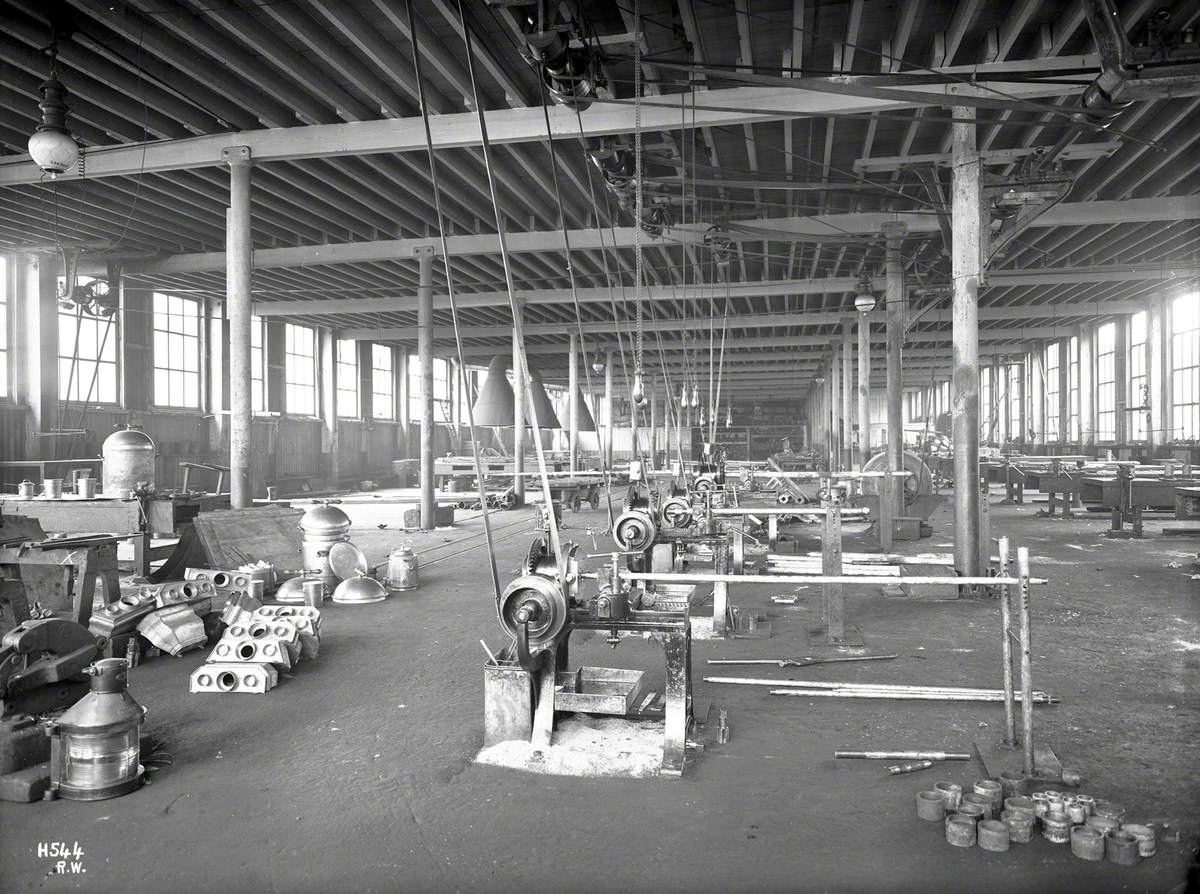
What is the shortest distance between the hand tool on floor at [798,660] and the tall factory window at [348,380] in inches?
801

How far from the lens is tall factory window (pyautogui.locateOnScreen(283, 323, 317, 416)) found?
21.1 metres

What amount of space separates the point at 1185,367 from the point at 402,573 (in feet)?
63.3

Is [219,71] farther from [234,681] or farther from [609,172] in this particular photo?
[234,681]

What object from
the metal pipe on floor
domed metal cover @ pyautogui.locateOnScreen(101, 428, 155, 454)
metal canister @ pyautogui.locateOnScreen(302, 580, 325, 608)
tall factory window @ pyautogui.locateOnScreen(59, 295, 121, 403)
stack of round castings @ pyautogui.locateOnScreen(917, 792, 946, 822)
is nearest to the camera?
stack of round castings @ pyautogui.locateOnScreen(917, 792, 946, 822)

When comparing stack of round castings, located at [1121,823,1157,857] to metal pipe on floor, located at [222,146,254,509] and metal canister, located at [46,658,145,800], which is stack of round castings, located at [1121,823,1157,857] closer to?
metal canister, located at [46,658,145,800]

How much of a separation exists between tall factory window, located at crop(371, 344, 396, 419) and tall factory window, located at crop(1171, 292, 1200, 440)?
22.2 metres

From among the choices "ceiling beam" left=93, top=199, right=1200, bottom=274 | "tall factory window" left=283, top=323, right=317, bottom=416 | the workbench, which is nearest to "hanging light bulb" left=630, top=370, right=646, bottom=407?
"ceiling beam" left=93, top=199, right=1200, bottom=274

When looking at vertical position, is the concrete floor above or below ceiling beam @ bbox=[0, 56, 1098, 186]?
below

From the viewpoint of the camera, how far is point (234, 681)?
4.51 m

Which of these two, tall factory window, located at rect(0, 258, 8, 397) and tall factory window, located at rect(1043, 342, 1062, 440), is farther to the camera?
tall factory window, located at rect(1043, 342, 1062, 440)

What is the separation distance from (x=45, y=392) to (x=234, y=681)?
12007mm

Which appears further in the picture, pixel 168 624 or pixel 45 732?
pixel 168 624

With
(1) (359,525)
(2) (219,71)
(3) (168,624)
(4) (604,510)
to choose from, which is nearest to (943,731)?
(3) (168,624)

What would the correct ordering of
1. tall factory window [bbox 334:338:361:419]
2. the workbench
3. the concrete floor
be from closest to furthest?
the concrete floor < the workbench < tall factory window [bbox 334:338:361:419]
